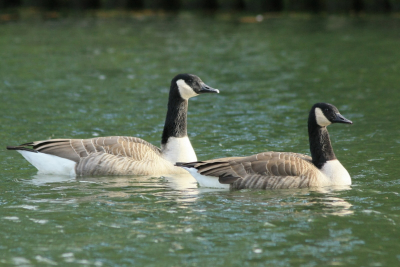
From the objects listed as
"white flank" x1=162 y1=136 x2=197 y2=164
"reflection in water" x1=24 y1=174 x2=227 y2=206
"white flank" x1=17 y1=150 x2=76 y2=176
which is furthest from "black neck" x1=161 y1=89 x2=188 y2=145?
"white flank" x1=17 y1=150 x2=76 y2=176

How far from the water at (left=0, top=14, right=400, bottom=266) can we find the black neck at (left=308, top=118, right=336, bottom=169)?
617mm

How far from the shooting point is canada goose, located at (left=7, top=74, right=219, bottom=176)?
39.5 feet

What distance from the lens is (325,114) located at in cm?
1111

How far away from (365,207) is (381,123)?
6174 millimetres

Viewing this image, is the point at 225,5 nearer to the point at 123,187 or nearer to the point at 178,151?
the point at 178,151

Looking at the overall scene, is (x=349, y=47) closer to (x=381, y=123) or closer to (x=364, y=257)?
(x=381, y=123)

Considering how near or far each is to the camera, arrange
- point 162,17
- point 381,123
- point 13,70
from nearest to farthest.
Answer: point 381,123, point 13,70, point 162,17

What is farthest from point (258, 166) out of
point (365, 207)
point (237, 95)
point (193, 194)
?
point (237, 95)

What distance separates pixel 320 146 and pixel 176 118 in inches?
113

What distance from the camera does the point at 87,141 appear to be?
12344 mm

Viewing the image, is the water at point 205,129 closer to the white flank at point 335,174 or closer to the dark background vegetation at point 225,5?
the white flank at point 335,174

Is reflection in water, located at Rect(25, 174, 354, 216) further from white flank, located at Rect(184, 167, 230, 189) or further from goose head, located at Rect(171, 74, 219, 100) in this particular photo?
goose head, located at Rect(171, 74, 219, 100)

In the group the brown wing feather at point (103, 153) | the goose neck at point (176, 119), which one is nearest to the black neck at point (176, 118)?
the goose neck at point (176, 119)

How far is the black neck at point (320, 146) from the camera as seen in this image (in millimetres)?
11109
